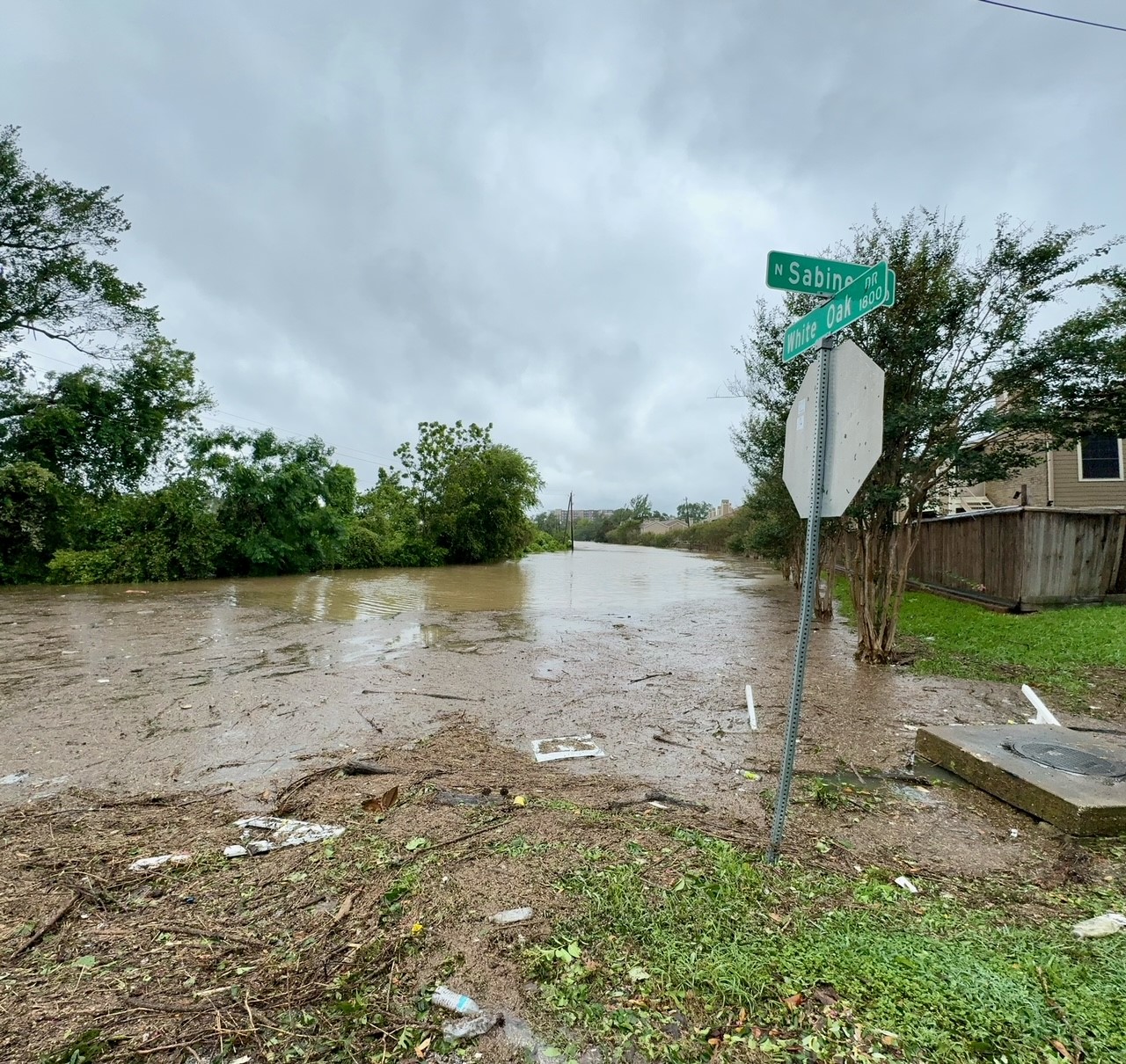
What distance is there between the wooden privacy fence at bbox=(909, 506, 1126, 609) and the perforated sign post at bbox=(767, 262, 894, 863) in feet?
30.9

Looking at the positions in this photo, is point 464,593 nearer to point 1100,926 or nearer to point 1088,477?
point 1100,926

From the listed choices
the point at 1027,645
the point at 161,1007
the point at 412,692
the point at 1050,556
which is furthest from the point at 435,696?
the point at 1050,556

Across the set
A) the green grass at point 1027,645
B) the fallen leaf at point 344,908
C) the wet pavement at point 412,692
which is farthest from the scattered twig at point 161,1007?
the green grass at point 1027,645

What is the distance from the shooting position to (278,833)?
9.80 feet

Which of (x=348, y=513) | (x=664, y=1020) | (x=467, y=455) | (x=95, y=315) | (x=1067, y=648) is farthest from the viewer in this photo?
(x=467, y=455)

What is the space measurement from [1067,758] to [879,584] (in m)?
4.47

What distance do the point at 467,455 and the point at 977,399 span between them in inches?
1086

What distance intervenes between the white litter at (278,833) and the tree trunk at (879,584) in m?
6.94

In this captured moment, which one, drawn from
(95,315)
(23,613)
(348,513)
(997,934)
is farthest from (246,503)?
(997,934)

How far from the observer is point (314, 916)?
7.38 feet

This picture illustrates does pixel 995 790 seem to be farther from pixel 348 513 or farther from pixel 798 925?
pixel 348 513

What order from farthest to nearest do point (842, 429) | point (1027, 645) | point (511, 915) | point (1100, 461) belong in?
point (1100, 461), point (1027, 645), point (842, 429), point (511, 915)

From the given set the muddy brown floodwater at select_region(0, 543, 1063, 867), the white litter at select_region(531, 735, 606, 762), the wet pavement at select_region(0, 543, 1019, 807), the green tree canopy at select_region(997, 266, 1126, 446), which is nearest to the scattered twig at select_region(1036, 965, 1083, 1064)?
the muddy brown floodwater at select_region(0, 543, 1063, 867)

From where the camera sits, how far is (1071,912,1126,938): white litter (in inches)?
87.3
